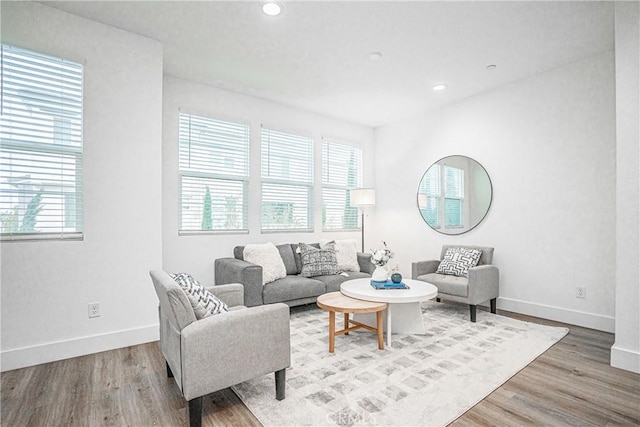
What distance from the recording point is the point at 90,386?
7.59 feet

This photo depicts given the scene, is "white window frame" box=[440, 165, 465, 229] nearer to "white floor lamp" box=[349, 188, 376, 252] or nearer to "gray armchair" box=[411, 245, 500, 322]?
"gray armchair" box=[411, 245, 500, 322]

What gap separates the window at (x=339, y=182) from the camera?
5.50 meters

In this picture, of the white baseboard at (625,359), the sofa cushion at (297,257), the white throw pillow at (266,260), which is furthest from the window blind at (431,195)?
the white baseboard at (625,359)

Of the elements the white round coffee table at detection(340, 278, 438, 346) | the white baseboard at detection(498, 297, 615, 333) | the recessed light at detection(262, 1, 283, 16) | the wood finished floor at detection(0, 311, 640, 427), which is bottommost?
the wood finished floor at detection(0, 311, 640, 427)

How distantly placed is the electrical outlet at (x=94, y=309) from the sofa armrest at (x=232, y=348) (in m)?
1.70

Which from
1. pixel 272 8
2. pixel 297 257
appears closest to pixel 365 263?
pixel 297 257

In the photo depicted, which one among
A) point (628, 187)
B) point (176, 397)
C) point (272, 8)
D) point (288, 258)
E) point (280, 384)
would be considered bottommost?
point (176, 397)

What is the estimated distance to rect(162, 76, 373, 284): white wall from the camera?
3953 mm

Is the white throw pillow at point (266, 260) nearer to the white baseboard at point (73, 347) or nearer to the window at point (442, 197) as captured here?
the white baseboard at point (73, 347)

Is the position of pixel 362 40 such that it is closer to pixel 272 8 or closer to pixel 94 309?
pixel 272 8

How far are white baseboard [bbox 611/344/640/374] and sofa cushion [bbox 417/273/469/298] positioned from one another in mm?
1278

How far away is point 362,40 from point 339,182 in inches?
108

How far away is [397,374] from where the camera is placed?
2432 mm

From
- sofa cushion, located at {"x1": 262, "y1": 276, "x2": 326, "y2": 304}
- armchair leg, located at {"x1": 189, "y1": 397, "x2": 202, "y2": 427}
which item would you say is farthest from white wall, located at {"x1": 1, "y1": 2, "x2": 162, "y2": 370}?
armchair leg, located at {"x1": 189, "y1": 397, "x2": 202, "y2": 427}
